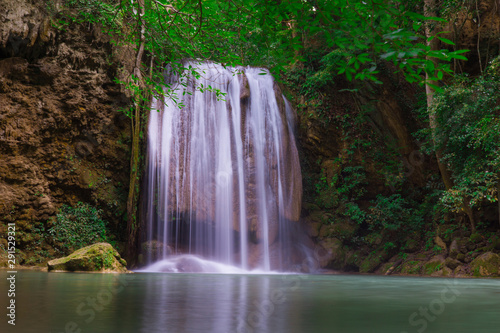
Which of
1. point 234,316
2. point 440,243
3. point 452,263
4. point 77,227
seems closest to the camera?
point 234,316

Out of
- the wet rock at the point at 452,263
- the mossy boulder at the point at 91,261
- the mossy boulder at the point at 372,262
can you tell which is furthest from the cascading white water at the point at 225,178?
the wet rock at the point at 452,263

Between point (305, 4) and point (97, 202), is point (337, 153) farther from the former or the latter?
point (305, 4)

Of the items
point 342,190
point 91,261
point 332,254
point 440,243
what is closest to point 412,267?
point 440,243

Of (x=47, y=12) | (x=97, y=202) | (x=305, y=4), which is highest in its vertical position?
(x=47, y=12)

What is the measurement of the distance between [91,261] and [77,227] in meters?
3.73

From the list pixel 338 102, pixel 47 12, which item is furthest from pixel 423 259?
pixel 47 12

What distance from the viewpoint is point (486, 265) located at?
30.3ft

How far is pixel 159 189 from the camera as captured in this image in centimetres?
1171

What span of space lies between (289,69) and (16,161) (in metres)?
10.4

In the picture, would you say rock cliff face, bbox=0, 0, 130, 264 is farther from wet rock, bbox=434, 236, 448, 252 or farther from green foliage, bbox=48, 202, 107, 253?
wet rock, bbox=434, 236, 448, 252

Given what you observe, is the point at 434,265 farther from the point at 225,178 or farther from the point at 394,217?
Result: the point at 225,178

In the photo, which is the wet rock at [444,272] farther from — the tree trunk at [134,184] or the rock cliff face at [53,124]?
the rock cliff face at [53,124]

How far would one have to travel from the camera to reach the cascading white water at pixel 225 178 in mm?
11727

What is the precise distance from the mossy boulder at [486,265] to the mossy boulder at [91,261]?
27.9 ft
